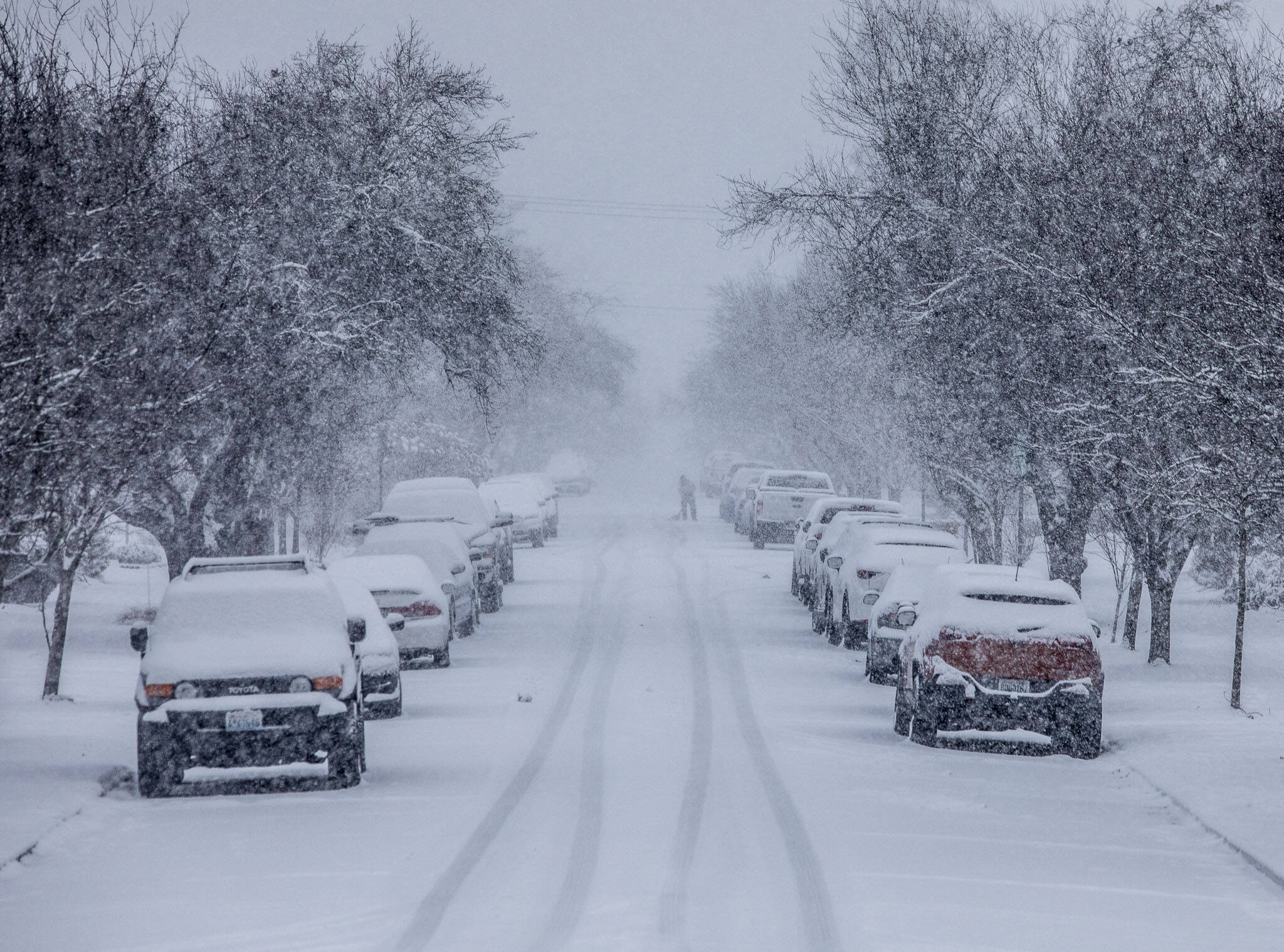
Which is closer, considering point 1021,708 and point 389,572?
point 1021,708

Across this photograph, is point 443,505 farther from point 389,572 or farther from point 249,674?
point 249,674

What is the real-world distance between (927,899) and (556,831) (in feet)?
8.93

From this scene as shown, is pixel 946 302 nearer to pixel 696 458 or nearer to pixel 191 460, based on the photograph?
pixel 191 460

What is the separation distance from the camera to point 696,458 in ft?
422

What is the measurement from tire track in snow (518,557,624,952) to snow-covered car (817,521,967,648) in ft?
14.4

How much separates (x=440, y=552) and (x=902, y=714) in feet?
28.7

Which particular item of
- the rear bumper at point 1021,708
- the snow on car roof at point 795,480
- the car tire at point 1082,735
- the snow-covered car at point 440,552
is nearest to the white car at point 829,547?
the snow-covered car at point 440,552

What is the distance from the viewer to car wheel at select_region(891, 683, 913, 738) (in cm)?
1525

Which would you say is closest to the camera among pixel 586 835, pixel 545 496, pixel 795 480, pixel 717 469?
pixel 586 835

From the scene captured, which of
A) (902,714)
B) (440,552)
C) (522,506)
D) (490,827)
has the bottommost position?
(490,827)

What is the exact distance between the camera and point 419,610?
1959 cm

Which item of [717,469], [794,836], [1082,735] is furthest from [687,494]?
[794,836]

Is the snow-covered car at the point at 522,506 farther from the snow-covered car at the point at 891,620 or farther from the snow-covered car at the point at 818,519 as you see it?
the snow-covered car at the point at 891,620

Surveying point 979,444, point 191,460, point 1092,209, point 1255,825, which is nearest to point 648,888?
point 1255,825
